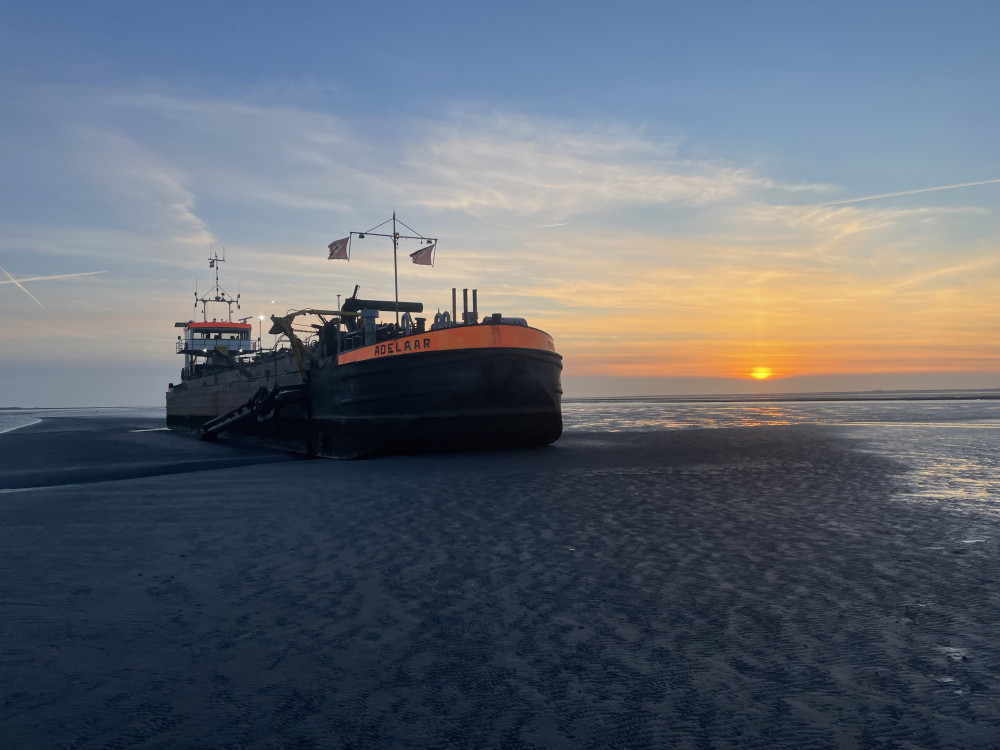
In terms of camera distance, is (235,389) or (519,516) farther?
(235,389)

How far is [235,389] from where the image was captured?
3100 centimetres

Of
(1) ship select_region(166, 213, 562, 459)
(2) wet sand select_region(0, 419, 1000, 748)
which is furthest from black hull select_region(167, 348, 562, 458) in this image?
(2) wet sand select_region(0, 419, 1000, 748)

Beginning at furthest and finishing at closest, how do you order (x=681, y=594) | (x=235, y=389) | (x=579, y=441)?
(x=235, y=389) < (x=579, y=441) < (x=681, y=594)

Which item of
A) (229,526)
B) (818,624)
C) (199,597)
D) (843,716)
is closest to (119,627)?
(199,597)

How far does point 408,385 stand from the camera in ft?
56.3

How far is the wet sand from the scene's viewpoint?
125 inches

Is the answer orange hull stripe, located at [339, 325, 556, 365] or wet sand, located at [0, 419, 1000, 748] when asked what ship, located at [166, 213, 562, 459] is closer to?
orange hull stripe, located at [339, 325, 556, 365]

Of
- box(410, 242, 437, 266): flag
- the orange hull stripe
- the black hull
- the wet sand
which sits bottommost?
the wet sand

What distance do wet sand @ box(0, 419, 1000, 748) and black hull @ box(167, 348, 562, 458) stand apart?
23.5 feet

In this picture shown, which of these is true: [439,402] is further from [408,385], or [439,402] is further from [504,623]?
[504,623]

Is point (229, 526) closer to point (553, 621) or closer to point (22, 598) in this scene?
point (22, 598)

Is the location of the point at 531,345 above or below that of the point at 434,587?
above

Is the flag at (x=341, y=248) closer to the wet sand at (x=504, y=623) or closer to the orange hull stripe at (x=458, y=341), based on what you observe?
the orange hull stripe at (x=458, y=341)

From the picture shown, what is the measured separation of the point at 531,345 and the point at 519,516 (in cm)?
1000
